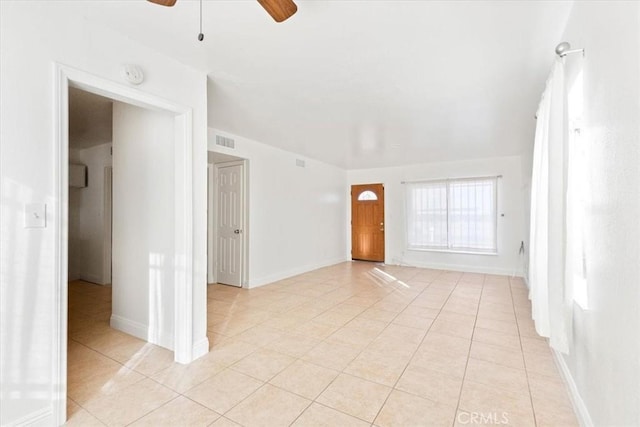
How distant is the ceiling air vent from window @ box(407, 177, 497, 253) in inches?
171

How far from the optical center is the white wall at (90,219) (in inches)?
208

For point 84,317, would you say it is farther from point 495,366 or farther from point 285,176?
point 495,366

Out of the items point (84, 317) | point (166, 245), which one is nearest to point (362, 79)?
point (166, 245)

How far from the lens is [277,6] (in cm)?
144

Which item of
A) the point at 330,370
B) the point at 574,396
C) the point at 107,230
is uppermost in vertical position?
the point at 107,230

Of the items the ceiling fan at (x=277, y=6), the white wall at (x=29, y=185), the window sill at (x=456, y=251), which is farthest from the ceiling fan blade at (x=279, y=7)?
the window sill at (x=456, y=251)

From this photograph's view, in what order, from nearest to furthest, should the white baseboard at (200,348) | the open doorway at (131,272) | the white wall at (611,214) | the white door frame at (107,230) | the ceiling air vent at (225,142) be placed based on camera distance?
the white wall at (611,214) → the open doorway at (131,272) → the white baseboard at (200,348) → the ceiling air vent at (225,142) → the white door frame at (107,230)

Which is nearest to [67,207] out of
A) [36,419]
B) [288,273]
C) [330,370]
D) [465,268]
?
[36,419]

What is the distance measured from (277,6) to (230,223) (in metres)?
4.20

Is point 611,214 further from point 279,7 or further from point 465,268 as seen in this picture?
point 465,268

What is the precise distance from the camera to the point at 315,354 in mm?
2645

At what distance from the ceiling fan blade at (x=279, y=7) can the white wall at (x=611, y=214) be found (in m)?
1.38

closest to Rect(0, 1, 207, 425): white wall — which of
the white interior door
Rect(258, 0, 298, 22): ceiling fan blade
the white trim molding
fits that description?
the white trim molding

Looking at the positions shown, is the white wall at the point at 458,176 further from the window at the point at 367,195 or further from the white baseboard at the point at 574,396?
the white baseboard at the point at 574,396
